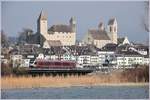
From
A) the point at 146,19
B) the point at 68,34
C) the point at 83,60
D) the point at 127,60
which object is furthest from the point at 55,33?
the point at 146,19

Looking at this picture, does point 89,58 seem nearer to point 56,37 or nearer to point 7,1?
point 56,37

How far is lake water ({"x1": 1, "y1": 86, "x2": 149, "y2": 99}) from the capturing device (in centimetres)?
753

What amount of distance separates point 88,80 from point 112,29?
0.93m

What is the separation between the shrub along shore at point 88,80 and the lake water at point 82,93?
0.25ft

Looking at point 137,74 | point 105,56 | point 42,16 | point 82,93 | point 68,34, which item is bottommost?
point 82,93

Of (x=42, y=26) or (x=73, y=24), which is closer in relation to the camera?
(x=73, y=24)

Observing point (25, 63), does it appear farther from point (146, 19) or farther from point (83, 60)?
point (146, 19)

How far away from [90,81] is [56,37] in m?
0.82

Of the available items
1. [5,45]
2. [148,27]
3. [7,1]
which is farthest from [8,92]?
[148,27]

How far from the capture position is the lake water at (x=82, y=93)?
7.53 m

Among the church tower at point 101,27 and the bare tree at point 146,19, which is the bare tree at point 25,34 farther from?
the bare tree at point 146,19

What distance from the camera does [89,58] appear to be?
827 cm

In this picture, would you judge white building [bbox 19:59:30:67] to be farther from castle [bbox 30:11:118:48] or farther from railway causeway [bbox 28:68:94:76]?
castle [bbox 30:11:118:48]

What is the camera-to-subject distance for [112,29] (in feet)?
25.7
